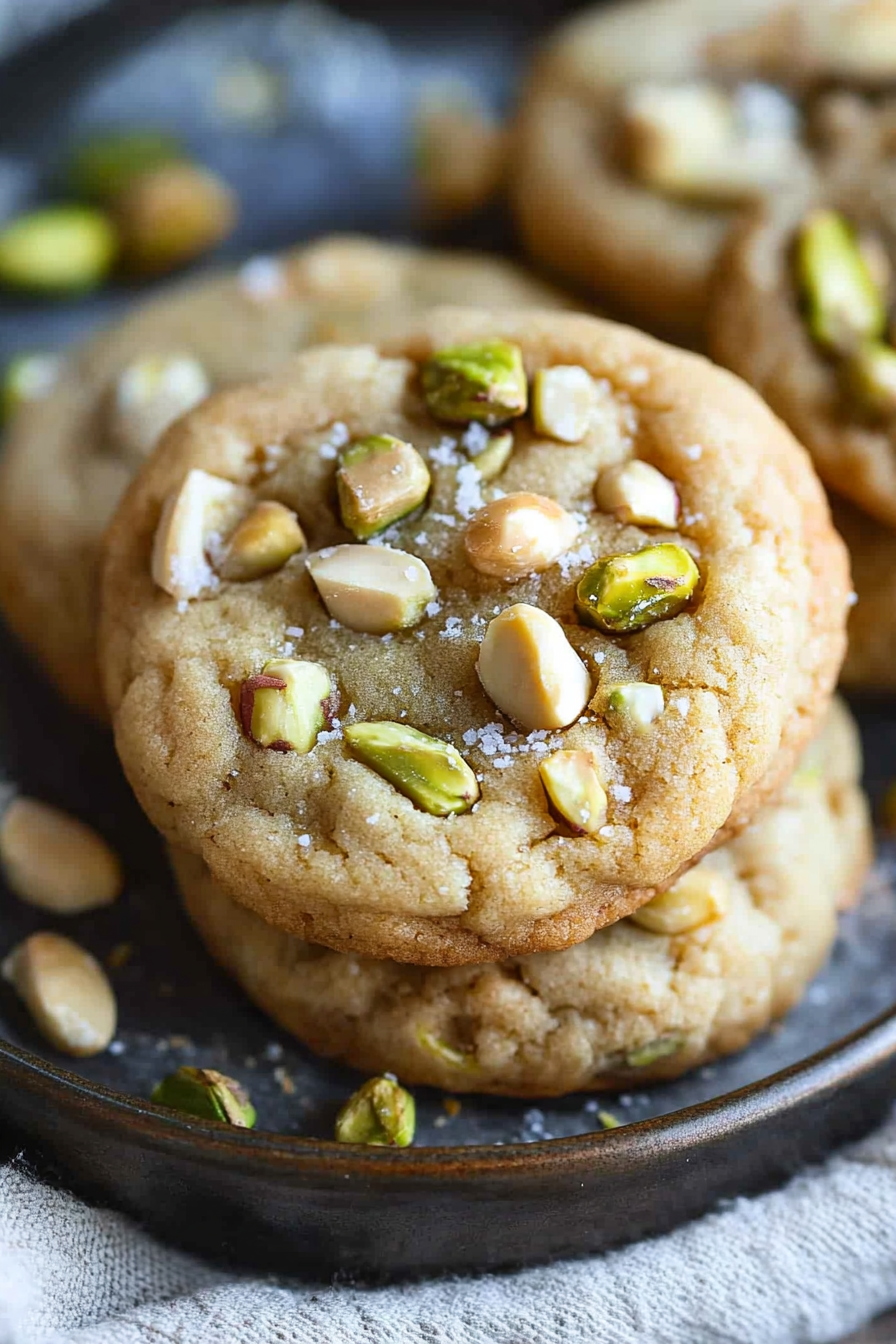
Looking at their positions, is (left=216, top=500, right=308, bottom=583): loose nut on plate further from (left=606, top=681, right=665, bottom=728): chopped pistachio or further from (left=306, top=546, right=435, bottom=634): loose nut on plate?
(left=606, top=681, right=665, bottom=728): chopped pistachio

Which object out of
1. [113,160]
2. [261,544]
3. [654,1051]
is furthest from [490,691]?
[113,160]

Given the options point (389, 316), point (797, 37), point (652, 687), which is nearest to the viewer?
point (652, 687)

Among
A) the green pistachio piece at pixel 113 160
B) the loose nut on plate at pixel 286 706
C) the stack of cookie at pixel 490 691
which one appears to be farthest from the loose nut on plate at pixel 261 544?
the green pistachio piece at pixel 113 160

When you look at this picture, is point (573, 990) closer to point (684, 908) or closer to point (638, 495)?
point (684, 908)

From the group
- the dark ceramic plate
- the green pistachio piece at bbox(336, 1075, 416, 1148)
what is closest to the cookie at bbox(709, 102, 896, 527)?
the dark ceramic plate

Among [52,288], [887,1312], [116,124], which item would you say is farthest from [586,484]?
[116,124]

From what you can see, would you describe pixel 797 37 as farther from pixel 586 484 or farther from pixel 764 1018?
pixel 764 1018
